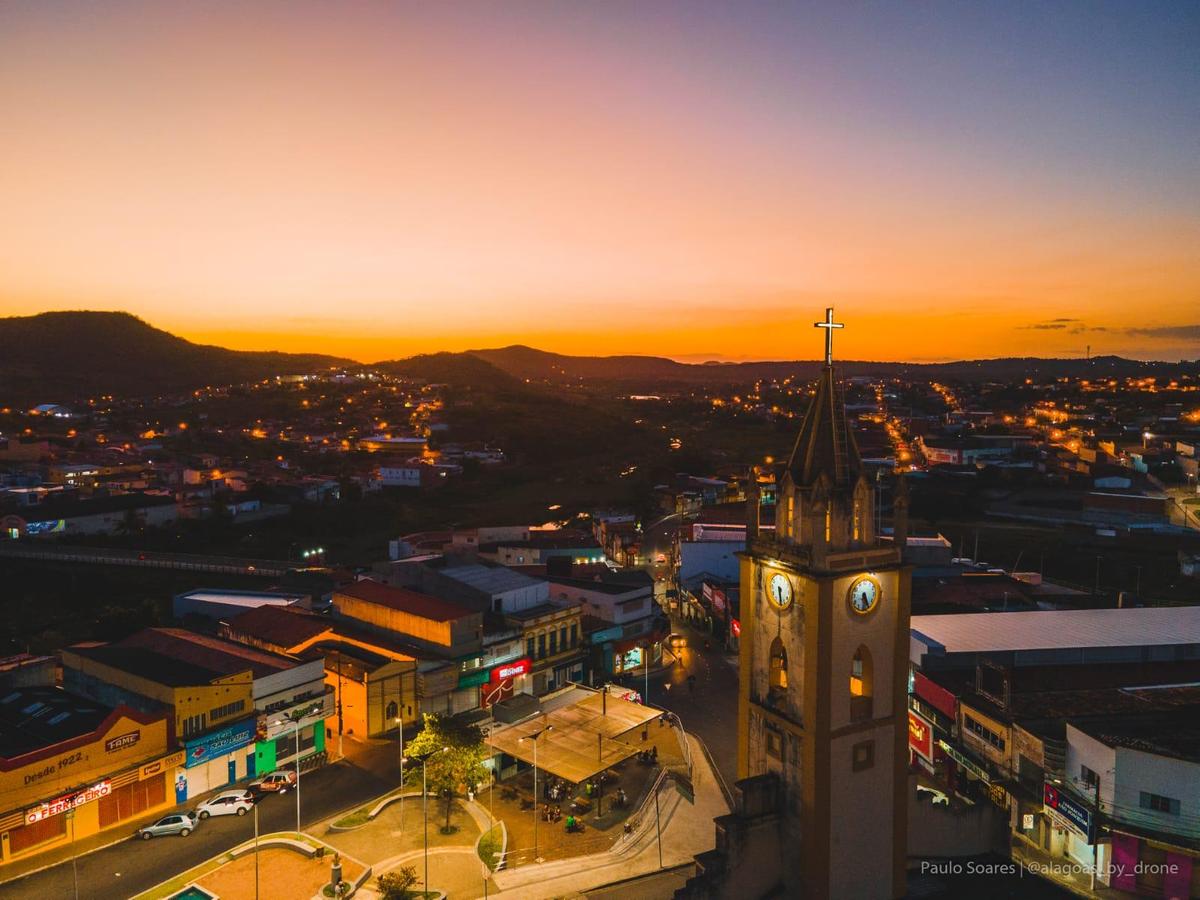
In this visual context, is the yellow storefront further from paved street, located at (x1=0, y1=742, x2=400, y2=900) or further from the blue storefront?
paved street, located at (x1=0, y1=742, x2=400, y2=900)

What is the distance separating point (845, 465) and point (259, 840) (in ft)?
70.7

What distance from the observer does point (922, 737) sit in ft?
97.2

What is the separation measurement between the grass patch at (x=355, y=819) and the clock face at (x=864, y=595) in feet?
62.0

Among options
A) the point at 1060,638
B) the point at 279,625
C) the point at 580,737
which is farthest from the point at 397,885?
the point at 1060,638

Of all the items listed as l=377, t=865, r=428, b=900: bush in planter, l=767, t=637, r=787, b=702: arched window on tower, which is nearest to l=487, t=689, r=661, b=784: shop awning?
l=377, t=865, r=428, b=900: bush in planter

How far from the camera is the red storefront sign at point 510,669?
122ft

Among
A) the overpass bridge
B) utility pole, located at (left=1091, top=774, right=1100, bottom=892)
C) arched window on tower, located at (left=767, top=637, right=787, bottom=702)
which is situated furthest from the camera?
the overpass bridge

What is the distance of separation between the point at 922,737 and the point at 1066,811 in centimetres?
763

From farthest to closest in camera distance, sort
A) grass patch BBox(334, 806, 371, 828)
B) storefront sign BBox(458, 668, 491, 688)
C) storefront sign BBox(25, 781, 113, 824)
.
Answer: storefront sign BBox(458, 668, 491, 688)
grass patch BBox(334, 806, 371, 828)
storefront sign BBox(25, 781, 113, 824)

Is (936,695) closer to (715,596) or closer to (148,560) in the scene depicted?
(715,596)

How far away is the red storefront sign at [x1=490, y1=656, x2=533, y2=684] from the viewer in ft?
122

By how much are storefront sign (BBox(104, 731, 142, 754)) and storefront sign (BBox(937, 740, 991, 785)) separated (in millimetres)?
26793

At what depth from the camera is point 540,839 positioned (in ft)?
82.5

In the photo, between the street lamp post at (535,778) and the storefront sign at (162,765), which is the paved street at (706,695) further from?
the storefront sign at (162,765)
